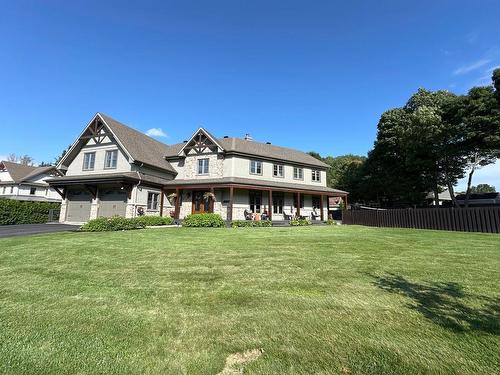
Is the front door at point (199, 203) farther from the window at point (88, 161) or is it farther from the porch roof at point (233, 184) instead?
the window at point (88, 161)

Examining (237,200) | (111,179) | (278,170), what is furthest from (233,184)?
(111,179)

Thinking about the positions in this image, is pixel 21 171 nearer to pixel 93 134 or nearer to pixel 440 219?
pixel 93 134

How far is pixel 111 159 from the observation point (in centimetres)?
2552

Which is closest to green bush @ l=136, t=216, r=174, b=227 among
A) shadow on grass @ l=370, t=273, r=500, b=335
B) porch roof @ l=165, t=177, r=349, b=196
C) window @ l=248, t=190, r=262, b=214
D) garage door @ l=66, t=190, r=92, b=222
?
porch roof @ l=165, t=177, r=349, b=196

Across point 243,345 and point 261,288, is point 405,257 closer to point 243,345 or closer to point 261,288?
point 261,288

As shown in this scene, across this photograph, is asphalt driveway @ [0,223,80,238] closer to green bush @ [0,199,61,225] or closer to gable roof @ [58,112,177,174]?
green bush @ [0,199,61,225]

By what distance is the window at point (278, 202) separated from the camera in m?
28.8

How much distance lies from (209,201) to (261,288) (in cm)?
2146

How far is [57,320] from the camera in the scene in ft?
13.0

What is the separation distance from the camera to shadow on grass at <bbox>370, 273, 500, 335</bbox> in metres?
3.73

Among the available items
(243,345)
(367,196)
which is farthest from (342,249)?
(367,196)

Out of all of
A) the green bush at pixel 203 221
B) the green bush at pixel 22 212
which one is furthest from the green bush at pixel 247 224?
the green bush at pixel 22 212

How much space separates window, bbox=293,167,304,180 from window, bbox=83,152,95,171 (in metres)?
19.6

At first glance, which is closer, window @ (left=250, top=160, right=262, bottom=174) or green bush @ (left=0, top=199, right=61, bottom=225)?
green bush @ (left=0, top=199, right=61, bottom=225)
